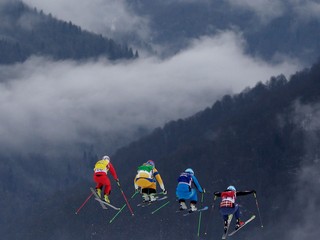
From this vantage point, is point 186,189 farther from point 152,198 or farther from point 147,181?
point 147,181

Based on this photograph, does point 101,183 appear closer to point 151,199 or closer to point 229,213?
point 151,199

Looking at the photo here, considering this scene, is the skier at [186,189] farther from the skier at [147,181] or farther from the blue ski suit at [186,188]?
the skier at [147,181]

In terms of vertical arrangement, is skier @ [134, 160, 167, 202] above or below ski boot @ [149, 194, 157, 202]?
above

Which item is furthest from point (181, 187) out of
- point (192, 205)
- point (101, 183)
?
point (101, 183)

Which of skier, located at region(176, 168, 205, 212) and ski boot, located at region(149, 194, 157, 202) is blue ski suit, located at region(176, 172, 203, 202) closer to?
skier, located at region(176, 168, 205, 212)

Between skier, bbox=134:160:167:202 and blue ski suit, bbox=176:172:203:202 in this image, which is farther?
skier, bbox=134:160:167:202

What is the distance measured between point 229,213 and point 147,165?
15.4 m

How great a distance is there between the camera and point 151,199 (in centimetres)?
15838

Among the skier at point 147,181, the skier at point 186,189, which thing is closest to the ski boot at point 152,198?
the skier at point 147,181

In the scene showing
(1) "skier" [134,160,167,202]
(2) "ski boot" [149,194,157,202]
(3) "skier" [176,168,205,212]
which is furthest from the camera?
(2) "ski boot" [149,194,157,202]

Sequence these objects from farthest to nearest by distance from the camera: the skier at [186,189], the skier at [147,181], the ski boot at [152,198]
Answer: the ski boot at [152,198], the skier at [147,181], the skier at [186,189]

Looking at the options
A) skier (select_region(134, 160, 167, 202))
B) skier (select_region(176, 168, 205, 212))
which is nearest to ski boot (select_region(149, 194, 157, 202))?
skier (select_region(134, 160, 167, 202))

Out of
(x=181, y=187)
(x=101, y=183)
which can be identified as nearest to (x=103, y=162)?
(x=101, y=183)

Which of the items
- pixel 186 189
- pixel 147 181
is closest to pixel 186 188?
pixel 186 189
